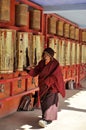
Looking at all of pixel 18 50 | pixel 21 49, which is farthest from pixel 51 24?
pixel 18 50

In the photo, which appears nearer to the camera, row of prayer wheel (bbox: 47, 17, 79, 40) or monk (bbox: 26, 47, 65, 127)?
monk (bbox: 26, 47, 65, 127)

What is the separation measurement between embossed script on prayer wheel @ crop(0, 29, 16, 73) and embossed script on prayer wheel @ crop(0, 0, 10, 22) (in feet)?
0.75

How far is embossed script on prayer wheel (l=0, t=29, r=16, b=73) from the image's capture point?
18.3ft

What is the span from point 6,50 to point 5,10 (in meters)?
0.76

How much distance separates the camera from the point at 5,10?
5609 mm

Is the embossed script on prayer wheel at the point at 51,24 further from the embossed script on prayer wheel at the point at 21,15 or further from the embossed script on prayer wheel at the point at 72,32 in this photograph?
the embossed script on prayer wheel at the point at 72,32

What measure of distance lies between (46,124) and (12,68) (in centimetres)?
129

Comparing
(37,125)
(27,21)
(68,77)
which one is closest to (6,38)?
(27,21)

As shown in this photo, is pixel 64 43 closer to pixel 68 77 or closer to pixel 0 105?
pixel 68 77

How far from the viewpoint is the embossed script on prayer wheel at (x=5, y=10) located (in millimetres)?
5555

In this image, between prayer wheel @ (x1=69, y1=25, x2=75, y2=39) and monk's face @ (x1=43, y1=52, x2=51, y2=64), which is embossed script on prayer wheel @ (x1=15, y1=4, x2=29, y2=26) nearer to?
monk's face @ (x1=43, y1=52, x2=51, y2=64)

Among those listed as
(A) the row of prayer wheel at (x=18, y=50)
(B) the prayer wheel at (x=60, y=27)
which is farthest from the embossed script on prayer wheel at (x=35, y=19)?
(B) the prayer wheel at (x=60, y=27)

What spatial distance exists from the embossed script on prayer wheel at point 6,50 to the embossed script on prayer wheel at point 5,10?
0.23 meters

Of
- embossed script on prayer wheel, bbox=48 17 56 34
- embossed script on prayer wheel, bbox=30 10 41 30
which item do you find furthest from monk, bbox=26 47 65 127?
embossed script on prayer wheel, bbox=48 17 56 34
